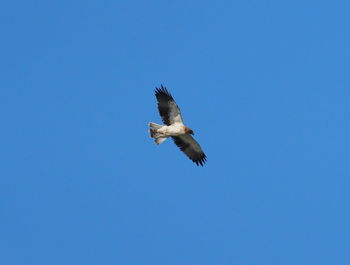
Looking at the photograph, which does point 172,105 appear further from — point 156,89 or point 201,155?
point 201,155

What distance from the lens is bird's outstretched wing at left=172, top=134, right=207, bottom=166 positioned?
1206 inches

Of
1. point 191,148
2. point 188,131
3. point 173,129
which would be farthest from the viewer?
point 191,148

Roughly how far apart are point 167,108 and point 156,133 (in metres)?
0.96

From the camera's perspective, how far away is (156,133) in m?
29.5

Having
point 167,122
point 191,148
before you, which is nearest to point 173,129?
point 167,122

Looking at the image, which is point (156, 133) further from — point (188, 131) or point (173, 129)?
point (188, 131)

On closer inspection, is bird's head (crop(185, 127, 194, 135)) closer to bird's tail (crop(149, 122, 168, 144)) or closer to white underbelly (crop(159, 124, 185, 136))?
white underbelly (crop(159, 124, 185, 136))

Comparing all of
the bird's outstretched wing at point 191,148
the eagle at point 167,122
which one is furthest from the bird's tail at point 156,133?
the bird's outstretched wing at point 191,148

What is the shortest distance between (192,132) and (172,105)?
119cm

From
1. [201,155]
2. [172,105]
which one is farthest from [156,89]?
[201,155]

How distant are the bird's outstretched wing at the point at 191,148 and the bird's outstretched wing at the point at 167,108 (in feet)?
3.29

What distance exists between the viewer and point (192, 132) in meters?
29.7

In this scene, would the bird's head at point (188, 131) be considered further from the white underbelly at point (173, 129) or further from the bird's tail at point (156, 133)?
the bird's tail at point (156, 133)

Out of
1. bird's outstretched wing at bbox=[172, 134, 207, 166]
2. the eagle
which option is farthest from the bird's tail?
bird's outstretched wing at bbox=[172, 134, 207, 166]
